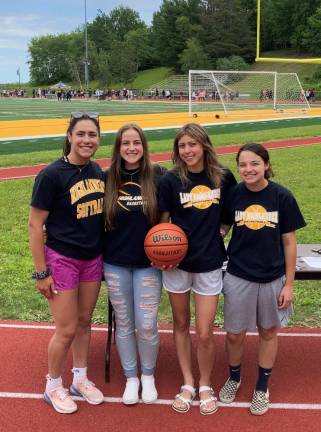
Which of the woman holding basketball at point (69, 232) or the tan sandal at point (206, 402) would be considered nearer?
the woman holding basketball at point (69, 232)

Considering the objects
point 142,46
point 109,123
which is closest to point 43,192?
point 109,123

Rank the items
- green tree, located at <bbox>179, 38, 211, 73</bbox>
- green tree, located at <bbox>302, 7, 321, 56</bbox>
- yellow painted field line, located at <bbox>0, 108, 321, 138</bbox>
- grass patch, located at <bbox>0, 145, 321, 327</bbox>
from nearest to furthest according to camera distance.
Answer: grass patch, located at <bbox>0, 145, 321, 327</bbox> < yellow painted field line, located at <bbox>0, 108, 321, 138</bbox> < green tree, located at <bbox>302, 7, 321, 56</bbox> < green tree, located at <bbox>179, 38, 211, 73</bbox>

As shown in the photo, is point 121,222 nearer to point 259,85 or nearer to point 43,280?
point 43,280

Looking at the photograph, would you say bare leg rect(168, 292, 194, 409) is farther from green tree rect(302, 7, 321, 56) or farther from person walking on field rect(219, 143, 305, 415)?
green tree rect(302, 7, 321, 56)

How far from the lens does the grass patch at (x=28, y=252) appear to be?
5562 millimetres

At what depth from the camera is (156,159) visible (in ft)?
49.5

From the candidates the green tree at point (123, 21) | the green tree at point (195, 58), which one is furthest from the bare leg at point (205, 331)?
the green tree at point (123, 21)

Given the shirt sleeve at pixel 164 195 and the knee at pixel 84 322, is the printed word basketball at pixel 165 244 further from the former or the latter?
the knee at pixel 84 322

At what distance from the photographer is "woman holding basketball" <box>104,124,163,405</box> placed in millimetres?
3742

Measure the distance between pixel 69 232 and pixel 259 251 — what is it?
1281mm

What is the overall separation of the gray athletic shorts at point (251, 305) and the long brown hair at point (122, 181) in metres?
0.72

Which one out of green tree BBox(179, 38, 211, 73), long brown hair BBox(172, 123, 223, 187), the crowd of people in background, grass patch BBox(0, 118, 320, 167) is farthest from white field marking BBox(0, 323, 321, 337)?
green tree BBox(179, 38, 211, 73)

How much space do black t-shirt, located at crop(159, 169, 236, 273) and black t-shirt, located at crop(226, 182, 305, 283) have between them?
0.16 m

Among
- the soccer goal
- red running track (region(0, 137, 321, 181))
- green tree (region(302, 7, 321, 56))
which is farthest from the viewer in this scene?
green tree (region(302, 7, 321, 56))
